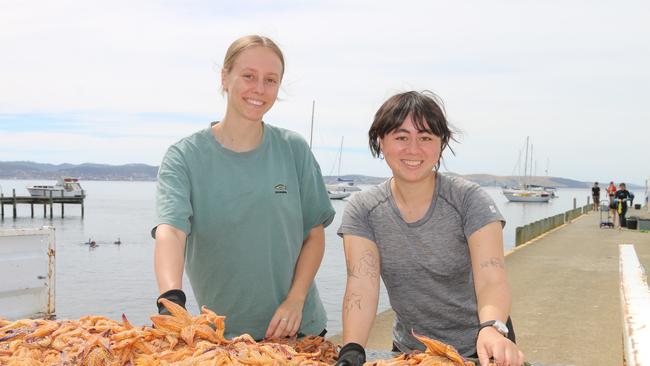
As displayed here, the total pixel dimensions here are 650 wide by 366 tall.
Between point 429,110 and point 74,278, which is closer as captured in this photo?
point 429,110

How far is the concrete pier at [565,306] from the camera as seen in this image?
790cm

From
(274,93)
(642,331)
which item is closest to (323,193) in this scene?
(274,93)

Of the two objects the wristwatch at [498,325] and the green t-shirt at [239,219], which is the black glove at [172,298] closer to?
the green t-shirt at [239,219]

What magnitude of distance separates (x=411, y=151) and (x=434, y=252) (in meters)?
0.45

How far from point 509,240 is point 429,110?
42.3 m

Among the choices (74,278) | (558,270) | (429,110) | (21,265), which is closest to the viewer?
(429,110)

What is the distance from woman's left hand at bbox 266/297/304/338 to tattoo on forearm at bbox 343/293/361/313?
26cm

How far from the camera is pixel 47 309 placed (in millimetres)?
5152

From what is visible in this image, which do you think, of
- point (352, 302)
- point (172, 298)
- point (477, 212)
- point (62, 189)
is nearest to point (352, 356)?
point (352, 302)

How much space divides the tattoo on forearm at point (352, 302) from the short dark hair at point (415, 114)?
0.70 m

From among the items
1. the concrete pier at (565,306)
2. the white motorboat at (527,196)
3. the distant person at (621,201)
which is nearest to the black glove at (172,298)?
the concrete pier at (565,306)

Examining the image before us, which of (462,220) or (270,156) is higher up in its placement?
(270,156)

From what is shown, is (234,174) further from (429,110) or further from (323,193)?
(429,110)

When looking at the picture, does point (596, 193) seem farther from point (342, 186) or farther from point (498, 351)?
point (342, 186)
